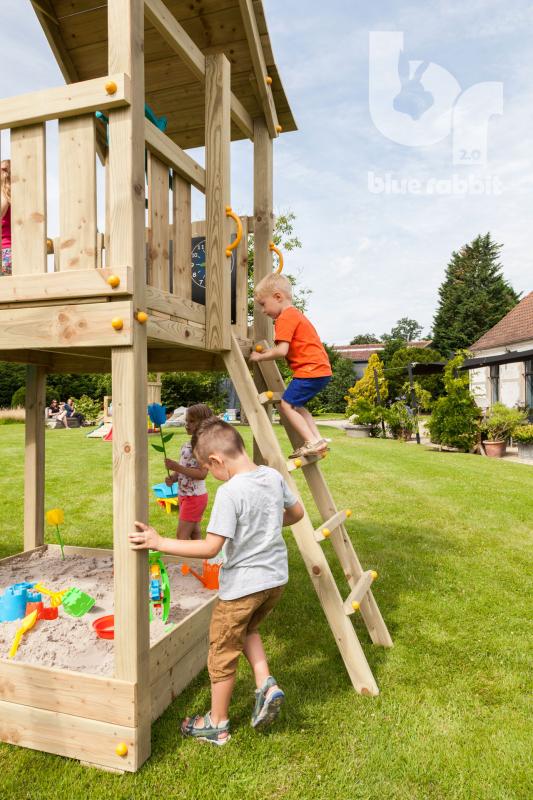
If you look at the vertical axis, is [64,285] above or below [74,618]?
Answer: above

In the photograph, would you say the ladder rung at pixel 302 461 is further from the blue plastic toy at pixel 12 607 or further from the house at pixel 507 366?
the house at pixel 507 366

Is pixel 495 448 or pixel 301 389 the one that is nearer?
pixel 301 389

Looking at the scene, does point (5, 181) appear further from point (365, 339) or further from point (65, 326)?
point (365, 339)

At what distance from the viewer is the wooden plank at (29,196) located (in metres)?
2.63

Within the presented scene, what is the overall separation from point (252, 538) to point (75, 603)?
66.5 inches

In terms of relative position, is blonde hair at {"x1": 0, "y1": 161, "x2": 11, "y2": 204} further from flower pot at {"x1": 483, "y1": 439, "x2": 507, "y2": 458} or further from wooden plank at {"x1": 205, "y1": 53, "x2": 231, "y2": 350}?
flower pot at {"x1": 483, "y1": 439, "x2": 507, "y2": 458}

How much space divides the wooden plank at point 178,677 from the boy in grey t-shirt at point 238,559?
0.86ft

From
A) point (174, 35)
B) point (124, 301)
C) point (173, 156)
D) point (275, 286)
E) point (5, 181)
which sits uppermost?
point (174, 35)

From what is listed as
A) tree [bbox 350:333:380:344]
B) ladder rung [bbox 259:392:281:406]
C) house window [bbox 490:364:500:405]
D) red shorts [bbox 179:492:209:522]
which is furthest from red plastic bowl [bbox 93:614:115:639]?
tree [bbox 350:333:380:344]

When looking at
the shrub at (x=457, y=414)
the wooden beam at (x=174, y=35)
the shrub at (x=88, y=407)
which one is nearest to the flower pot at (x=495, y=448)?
the shrub at (x=457, y=414)

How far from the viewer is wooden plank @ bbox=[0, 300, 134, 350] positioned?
96.9 inches

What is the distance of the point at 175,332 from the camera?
9.45 ft

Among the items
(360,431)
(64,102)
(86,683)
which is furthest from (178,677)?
(360,431)

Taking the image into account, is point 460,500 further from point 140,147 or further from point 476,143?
point 140,147
